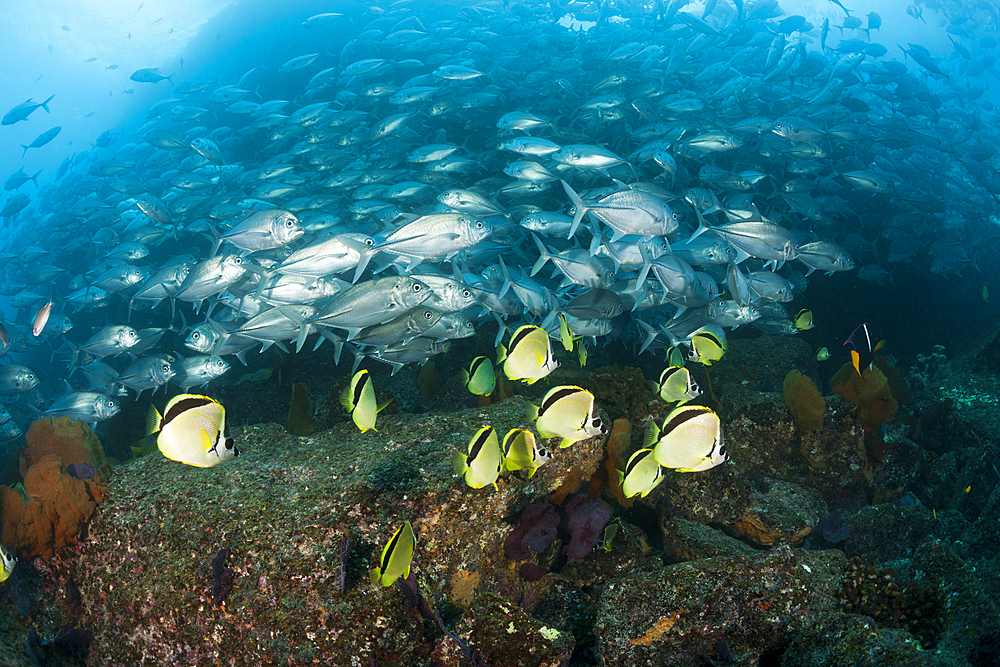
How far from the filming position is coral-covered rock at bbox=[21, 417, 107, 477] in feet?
13.0

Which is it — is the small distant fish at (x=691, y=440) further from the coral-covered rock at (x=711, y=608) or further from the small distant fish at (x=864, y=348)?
the small distant fish at (x=864, y=348)

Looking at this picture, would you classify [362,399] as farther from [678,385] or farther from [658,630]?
[678,385]

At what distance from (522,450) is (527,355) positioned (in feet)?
2.06

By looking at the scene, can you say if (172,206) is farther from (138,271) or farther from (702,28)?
(702,28)

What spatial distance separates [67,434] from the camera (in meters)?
4.09

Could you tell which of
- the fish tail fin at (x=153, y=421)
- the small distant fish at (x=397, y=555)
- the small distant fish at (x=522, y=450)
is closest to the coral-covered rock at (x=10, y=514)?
the fish tail fin at (x=153, y=421)

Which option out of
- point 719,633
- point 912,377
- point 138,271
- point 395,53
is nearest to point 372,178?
point 138,271

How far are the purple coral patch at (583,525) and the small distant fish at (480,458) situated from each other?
4.31 feet

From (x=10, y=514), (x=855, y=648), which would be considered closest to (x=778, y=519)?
(x=855, y=648)

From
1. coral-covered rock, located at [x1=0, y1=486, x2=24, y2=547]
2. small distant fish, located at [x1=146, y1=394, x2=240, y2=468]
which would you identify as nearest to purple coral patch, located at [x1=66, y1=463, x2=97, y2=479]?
coral-covered rock, located at [x1=0, y1=486, x2=24, y2=547]

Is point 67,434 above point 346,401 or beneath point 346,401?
beneath

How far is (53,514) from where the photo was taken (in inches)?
111

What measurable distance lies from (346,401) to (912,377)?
980cm

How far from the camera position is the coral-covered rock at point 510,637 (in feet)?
7.55
